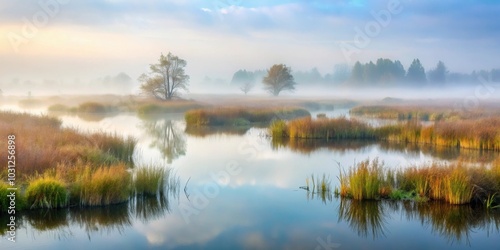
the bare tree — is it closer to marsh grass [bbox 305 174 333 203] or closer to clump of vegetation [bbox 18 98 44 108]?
clump of vegetation [bbox 18 98 44 108]

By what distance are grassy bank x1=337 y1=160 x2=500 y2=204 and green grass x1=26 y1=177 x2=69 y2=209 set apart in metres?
5.73

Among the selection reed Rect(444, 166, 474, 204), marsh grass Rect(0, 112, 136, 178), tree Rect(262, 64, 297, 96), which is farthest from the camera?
tree Rect(262, 64, 297, 96)

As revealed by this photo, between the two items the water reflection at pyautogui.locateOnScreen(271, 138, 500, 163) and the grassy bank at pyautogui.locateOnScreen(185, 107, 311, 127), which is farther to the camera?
the grassy bank at pyautogui.locateOnScreen(185, 107, 311, 127)

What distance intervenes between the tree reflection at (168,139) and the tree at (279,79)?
128ft

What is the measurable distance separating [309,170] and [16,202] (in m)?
7.86

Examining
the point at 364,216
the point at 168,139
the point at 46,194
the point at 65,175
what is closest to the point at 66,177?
the point at 65,175

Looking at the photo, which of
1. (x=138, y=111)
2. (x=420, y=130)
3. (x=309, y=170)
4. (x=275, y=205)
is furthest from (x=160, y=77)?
(x=275, y=205)

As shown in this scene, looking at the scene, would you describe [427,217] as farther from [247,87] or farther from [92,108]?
[247,87]

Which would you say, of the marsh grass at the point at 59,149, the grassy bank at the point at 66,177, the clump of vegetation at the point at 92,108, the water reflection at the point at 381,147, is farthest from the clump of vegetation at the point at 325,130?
the clump of vegetation at the point at 92,108

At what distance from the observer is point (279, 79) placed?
→ 68000mm

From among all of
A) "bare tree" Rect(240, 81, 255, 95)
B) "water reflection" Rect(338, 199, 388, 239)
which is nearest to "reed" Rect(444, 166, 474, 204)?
"water reflection" Rect(338, 199, 388, 239)

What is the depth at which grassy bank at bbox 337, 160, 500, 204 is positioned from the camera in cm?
978

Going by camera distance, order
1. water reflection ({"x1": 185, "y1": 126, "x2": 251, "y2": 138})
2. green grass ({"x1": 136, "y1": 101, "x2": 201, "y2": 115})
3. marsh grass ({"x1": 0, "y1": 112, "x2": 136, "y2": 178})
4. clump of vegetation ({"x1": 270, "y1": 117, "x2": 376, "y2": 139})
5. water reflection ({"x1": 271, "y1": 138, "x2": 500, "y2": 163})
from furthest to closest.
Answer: green grass ({"x1": 136, "y1": 101, "x2": 201, "y2": 115}) → water reflection ({"x1": 185, "y1": 126, "x2": 251, "y2": 138}) → clump of vegetation ({"x1": 270, "y1": 117, "x2": 376, "y2": 139}) → water reflection ({"x1": 271, "y1": 138, "x2": 500, "y2": 163}) → marsh grass ({"x1": 0, "y1": 112, "x2": 136, "y2": 178})

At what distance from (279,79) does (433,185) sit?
192 ft
